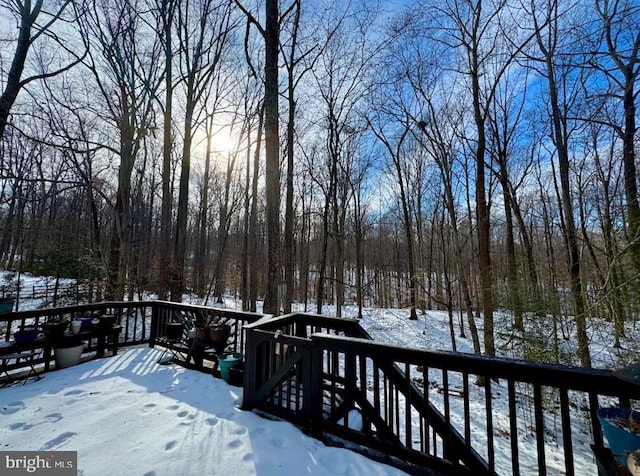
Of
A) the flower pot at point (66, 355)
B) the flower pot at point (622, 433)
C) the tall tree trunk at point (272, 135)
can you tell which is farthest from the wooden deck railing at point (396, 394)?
the tall tree trunk at point (272, 135)

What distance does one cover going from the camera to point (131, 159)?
8414 mm

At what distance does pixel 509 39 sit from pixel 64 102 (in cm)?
1295

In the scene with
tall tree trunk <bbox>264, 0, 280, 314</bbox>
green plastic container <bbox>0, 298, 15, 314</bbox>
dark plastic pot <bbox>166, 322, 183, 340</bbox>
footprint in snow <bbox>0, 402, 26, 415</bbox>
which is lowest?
footprint in snow <bbox>0, 402, 26, 415</bbox>

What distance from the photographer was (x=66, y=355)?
396 centimetres

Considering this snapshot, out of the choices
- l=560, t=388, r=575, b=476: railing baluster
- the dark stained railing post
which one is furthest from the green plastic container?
l=560, t=388, r=575, b=476: railing baluster

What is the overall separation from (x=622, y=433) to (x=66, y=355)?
5.99 meters

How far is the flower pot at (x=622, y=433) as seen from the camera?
4.29ft

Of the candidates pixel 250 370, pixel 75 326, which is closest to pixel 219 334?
pixel 250 370

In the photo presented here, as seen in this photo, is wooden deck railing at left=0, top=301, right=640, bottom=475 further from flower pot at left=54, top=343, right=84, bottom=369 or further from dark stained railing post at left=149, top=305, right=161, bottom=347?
dark stained railing post at left=149, top=305, right=161, bottom=347

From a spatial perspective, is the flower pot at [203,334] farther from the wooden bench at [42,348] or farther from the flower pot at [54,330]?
the flower pot at [54,330]
